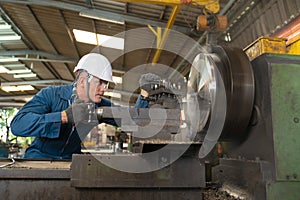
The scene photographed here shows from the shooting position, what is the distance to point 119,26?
383cm

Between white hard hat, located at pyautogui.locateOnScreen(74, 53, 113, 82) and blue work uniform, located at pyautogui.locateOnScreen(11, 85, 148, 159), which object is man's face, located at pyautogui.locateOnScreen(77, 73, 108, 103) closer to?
white hard hat, located at pyautogui.locateOnScreen(74, 53, 113, 82)

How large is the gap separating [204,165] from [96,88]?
786 mm

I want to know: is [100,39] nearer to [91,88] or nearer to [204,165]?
[91,88]

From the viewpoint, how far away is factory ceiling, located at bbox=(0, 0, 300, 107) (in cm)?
261

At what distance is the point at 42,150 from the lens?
1.52 metres

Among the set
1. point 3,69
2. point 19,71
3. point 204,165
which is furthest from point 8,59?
point 204,165

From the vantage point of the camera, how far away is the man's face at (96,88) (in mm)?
1470

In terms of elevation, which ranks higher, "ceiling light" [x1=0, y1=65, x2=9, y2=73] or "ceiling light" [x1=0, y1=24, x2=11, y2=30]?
"ceiling light" [x1=0, y1=24, x2=11, y2=30]

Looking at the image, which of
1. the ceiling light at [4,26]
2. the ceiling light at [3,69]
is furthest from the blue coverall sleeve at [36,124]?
the ceiling light at [3,69]

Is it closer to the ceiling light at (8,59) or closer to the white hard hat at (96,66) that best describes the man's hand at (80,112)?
the white hard hat at (96,66)

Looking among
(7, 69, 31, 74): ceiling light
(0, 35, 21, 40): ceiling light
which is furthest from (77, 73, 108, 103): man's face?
(7, 69, 31, 74): ceiling light

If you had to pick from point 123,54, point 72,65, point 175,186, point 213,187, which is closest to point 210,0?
point 213,187

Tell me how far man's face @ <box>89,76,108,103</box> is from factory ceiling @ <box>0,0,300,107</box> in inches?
55.7

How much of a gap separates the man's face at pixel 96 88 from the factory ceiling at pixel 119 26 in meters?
1.42
